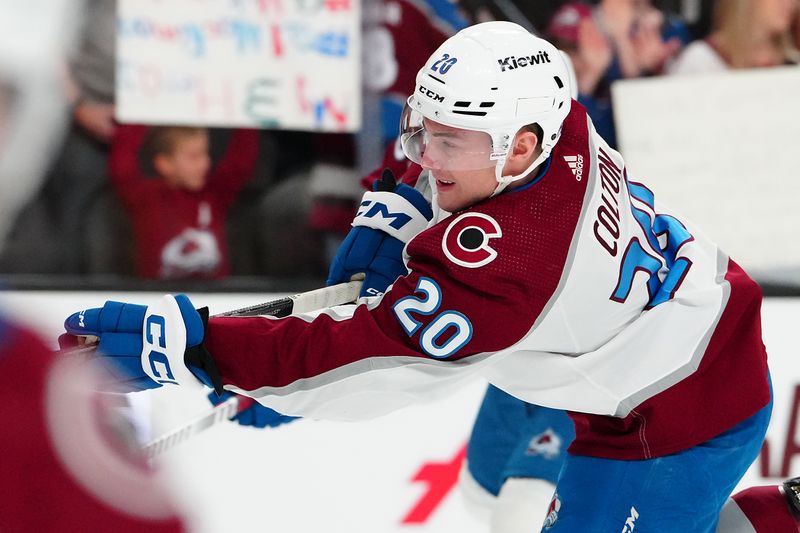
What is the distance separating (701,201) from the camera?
13.3ft

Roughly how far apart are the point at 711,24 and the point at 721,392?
219 cm

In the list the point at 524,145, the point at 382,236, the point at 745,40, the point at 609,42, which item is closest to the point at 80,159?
the point at 609,42

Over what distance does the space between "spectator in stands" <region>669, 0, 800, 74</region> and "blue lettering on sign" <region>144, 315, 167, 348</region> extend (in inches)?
106

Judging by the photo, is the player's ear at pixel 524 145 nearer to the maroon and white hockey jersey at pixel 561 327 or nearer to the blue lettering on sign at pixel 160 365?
the maroon and white hockey jersey at pixel 561 327

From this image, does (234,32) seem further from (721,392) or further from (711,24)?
(721,392)

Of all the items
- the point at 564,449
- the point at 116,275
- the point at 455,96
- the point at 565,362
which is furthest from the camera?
the point at 116,275

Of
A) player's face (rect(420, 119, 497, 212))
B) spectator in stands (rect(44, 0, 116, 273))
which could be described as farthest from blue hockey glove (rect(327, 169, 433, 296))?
spectator in stands (rect(44, 0, 116, 273))

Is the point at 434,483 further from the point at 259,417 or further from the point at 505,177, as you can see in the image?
the point at 505,177

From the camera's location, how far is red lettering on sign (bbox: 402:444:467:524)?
302 centimetres

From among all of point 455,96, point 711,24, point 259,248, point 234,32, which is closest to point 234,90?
point 234,32

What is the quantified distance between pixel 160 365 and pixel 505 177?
2.07 ft

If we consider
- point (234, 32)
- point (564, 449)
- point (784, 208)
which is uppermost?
point (234, 32)

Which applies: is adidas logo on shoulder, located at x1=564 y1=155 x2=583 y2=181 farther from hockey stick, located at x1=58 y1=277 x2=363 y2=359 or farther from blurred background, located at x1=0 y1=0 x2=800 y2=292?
blurred background, located at x1=0 y1=0 x2=800 y2=292

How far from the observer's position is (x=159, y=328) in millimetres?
1789
